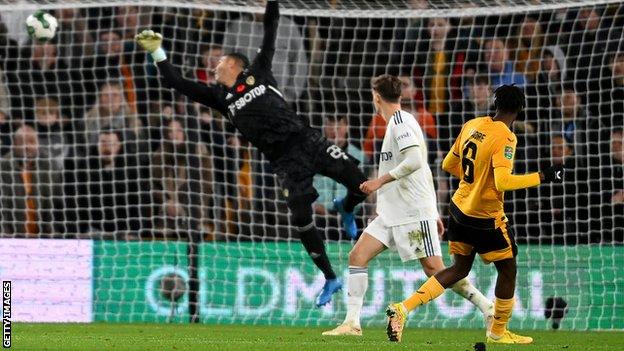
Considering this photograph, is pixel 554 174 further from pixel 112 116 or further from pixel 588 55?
pixel 112 116

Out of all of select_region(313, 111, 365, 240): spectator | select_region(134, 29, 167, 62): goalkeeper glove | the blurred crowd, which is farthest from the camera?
select_region(313, 111, 365, 240): spectator

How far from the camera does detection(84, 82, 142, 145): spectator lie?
1446 centimetres

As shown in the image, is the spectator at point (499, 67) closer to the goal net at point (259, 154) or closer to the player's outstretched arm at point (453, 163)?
the goal net at point (259, 154)

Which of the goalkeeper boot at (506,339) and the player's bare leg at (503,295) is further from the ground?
the player's bare leg at (503,295)

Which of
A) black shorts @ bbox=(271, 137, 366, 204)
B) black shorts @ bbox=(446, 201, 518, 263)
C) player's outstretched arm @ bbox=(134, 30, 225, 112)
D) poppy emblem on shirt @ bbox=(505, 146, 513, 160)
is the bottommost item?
black shorts @ bbox=(446, 201, 518, 263)

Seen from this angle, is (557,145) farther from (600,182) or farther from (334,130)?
(334,130)

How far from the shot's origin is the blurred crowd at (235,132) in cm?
1388

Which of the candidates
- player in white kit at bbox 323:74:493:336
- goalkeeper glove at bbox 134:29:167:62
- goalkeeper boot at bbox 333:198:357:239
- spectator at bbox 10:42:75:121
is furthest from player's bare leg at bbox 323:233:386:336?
spectator at bbox 10:42:75:121

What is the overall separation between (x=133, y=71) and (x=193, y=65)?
26.4 inches

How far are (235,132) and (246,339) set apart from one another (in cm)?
535

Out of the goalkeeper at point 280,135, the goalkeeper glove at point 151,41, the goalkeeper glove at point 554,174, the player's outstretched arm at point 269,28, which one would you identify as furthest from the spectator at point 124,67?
the goalkeeper glove at point 554,174

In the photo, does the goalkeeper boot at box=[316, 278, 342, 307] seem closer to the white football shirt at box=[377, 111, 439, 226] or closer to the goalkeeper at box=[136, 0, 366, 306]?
the goalkeeper at box=[136, 0, 366, 306]

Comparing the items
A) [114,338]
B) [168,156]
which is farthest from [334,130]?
[114,338]

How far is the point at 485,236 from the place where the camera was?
8727 mm
